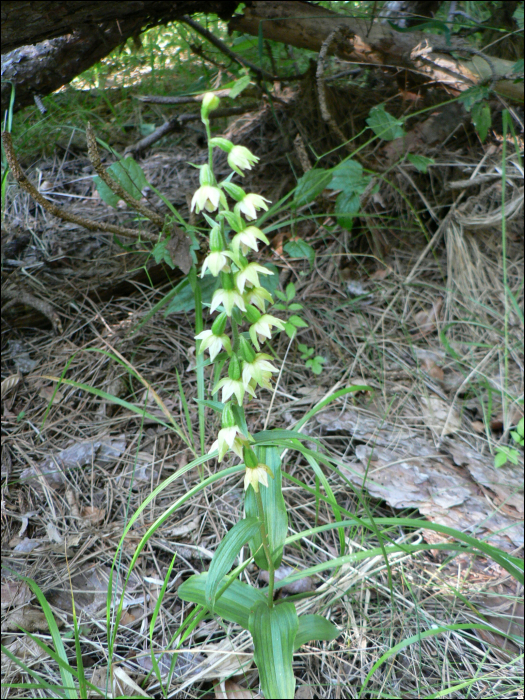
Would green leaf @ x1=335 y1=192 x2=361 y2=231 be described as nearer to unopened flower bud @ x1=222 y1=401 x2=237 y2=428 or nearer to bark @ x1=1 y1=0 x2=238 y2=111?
bark @ x1=1 y1=0 x2=238 y2=111

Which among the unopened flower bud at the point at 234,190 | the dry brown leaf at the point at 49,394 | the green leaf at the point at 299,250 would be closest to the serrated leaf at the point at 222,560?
the unopened flower bud at the point at 234,190

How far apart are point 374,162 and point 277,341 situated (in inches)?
45.0

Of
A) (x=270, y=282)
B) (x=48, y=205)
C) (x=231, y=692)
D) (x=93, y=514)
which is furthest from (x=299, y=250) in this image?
(x=231, y=692)

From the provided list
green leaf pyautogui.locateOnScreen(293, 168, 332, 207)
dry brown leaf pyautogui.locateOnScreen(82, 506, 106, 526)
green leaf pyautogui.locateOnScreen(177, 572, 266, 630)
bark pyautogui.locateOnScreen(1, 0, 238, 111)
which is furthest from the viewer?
green leaf pyautogui.locateOnScreen(293, 168, 332, 207)

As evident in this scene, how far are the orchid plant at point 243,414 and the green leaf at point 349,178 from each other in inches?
43.2

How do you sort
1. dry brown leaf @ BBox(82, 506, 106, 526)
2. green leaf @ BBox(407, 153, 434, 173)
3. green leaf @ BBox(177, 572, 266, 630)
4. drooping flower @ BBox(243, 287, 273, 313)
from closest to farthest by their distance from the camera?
drooping flower @ BBox(243, 287, 273, 313) → green leaf @ BBox(177, 572, 266, 630) → dry brown leaf @ BBox(82, 506, 106, 526) → green leaf @ BBox(407, 153, 434, 173)

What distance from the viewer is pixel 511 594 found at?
143 centimetres

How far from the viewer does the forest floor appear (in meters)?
1.30

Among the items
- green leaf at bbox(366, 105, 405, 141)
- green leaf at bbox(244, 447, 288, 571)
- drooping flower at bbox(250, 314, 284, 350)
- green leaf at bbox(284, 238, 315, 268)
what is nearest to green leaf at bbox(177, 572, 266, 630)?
green leaf at bbox(244, 447, 288, 571)

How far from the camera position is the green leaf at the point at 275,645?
104 centimetres

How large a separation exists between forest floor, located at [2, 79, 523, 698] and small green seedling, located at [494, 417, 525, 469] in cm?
3

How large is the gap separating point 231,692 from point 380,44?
9.03 feet

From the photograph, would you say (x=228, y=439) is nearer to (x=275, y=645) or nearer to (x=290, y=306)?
(x=275, y=645)

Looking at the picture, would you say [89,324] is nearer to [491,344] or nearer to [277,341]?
[277,341]
